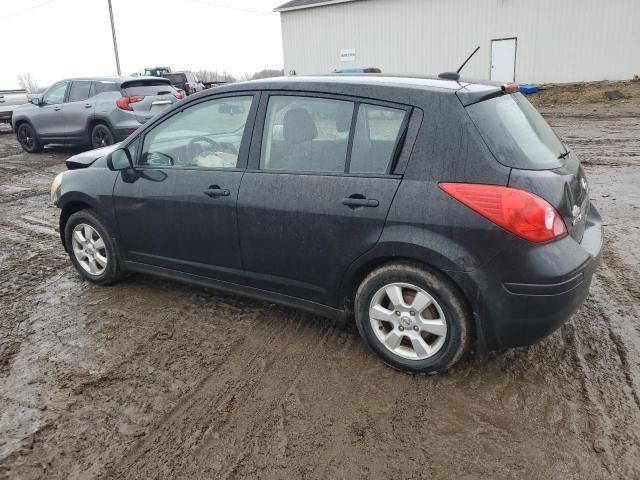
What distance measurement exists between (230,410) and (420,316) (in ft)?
3.92

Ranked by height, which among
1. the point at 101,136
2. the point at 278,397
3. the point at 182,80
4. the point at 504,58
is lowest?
the point at 278,397

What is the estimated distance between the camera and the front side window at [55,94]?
39.3 ft

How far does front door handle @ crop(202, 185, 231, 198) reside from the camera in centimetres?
348

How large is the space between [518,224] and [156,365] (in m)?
2.33

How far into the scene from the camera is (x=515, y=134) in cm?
292

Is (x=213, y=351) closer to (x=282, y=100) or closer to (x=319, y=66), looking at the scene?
(x=282, y=100)

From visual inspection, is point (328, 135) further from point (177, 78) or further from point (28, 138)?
point (177, 78)

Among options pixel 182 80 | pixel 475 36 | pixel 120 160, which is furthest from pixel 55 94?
pixel 475 36

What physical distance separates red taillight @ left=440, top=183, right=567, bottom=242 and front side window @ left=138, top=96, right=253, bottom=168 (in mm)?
1695

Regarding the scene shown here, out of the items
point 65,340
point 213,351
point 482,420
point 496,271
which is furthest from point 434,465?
point 65,340

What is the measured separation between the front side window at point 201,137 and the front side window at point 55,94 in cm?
966

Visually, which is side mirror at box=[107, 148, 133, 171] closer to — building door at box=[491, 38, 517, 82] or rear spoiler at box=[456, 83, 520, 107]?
rear spoiler at box=[456, 83, 520, 107]

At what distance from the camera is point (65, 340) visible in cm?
362

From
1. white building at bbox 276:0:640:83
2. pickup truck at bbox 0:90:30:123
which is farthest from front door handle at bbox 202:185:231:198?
white building at bbox 276:0:640:83
